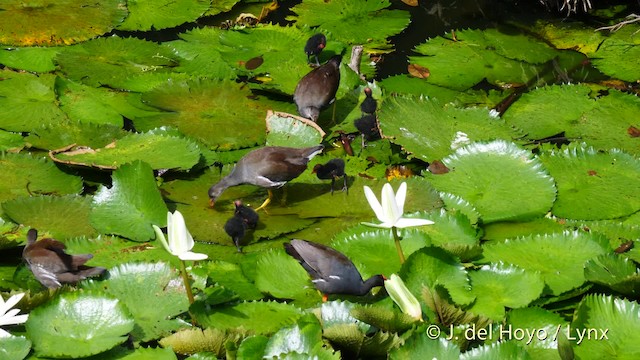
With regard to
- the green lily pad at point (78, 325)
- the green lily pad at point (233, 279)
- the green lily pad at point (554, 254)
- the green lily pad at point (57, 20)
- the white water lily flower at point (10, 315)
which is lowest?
the green lily pad at point (554, 254)

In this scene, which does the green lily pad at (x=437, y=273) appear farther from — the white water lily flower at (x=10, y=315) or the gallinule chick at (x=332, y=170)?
the white water lily flower at (x=10, y=315)

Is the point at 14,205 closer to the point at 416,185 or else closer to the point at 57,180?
the point at 57,180

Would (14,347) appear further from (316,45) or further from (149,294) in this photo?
(316,45)

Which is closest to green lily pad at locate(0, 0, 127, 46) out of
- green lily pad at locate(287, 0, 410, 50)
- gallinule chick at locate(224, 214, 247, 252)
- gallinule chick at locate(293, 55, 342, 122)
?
green lily pad at locate(287, 0, 410, 50)

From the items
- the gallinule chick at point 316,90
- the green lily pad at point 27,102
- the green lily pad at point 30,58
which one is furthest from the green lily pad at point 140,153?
the green lily pad at point 30,58

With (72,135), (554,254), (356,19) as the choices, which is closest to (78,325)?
(72,135)

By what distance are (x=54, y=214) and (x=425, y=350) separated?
232 cm

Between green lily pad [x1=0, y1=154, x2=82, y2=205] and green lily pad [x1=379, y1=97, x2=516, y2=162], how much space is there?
6.21 feet

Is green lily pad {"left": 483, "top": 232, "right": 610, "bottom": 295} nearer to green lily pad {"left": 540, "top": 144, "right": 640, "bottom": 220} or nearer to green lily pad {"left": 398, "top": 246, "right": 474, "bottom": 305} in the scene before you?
green lily pad {"left": 398, "top": 246, "right": 474, "bottom": 305}

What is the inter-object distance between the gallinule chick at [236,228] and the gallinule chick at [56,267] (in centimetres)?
71

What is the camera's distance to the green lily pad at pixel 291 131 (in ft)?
16.8

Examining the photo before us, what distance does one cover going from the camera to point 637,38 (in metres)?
6.52

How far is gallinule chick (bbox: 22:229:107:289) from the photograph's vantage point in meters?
3.75

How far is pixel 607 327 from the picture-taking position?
3355mm
